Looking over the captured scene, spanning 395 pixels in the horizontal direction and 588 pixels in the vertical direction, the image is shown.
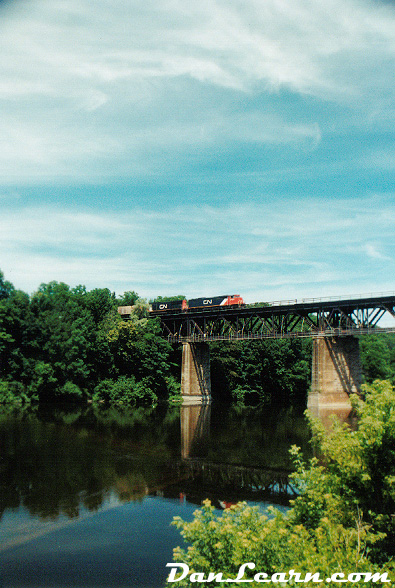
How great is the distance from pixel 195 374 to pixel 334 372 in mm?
23057

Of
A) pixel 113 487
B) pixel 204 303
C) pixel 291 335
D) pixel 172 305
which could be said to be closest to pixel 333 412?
pixel 291 335

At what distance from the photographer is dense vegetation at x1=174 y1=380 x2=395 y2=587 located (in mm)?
9430

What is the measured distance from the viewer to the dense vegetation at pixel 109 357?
2253 inches

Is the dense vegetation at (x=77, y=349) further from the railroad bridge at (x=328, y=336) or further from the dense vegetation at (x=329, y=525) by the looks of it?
the dense vegetation at (x=329, y=525)

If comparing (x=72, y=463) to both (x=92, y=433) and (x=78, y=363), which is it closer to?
(x=92, y=433)

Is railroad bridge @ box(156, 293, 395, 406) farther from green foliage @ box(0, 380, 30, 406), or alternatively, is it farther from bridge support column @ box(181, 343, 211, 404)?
green foliage @ box(0, 380, 30, 406)

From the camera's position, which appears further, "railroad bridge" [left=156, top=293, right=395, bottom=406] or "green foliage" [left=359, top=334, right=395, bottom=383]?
"green foliage" [left=359, top=334, right=395, bottom=383]

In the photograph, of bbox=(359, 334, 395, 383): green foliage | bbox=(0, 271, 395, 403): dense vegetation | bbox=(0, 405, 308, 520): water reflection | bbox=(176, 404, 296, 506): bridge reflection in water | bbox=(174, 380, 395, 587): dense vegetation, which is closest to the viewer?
bbox=(174, 380, 395, 587): dense vegetation

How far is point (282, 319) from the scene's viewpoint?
68.5 metres

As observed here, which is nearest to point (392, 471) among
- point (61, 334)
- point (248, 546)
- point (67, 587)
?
point (248, 546)

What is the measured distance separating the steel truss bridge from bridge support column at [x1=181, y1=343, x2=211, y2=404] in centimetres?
207

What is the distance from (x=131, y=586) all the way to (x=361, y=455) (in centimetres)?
827

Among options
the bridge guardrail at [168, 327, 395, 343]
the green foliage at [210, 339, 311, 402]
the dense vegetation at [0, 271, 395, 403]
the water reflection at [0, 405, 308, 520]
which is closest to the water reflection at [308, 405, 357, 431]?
the water reflection at [0, 405, 308, 520]

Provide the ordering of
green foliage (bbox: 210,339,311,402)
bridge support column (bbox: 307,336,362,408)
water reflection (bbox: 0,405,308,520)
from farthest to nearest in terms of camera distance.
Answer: green foliage (bbox: 210,339,311,402) → bridge support column (bbox: 307,336,362,408) → water reflection (bbox: 0,405,308,520)
